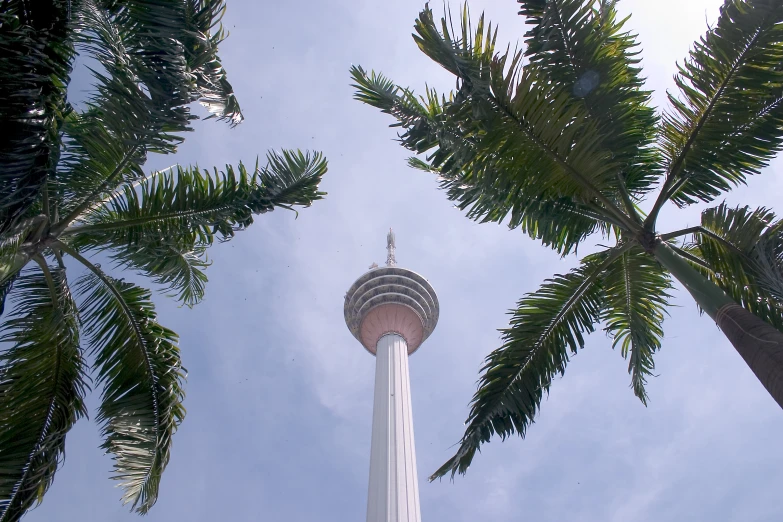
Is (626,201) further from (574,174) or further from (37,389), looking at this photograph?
(37,389)

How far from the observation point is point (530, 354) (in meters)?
8.63

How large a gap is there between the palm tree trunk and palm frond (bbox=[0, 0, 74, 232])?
674 cm

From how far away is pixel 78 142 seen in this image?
8688 millimetres

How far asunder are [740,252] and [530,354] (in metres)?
2.89

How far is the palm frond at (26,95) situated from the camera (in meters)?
5.89

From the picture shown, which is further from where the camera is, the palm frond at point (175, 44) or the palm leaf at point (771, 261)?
the palm frond at point (175, 44)

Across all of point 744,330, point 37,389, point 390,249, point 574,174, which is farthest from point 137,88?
point 390,249

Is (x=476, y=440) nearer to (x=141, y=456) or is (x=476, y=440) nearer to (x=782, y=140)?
(x=141, y=456)

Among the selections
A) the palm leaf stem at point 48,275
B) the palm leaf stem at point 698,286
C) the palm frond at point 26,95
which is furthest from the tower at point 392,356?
the palm frond at point 26,95

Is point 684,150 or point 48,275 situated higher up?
point 684,150

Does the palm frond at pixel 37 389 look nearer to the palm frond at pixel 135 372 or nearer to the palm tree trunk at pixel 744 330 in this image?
the palm frond at pixel 135 372

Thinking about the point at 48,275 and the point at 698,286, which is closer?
the point at 698,286

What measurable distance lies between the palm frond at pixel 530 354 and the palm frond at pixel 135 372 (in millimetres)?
4020

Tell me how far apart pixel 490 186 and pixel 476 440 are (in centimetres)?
338
